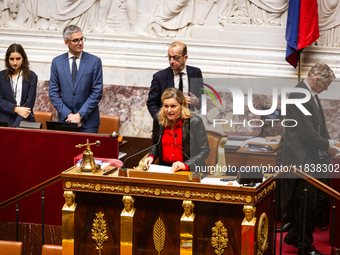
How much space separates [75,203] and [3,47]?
4446 mm

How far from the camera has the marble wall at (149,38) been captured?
21.9 feet

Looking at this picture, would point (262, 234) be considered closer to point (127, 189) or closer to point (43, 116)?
point (127, 189)

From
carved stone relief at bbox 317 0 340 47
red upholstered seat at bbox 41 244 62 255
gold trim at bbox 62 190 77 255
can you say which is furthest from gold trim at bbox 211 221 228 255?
carved stone relief at bbox 317 0 340 47

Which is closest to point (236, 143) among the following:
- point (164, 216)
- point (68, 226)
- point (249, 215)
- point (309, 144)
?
point (249, 215)

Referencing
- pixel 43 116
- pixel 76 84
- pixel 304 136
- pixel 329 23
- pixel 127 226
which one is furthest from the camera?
pixel 43 116

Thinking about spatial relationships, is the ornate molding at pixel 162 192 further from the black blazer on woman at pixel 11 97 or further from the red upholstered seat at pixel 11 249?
the black blazer on woman at pixel 11 97

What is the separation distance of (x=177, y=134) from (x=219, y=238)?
1121mm

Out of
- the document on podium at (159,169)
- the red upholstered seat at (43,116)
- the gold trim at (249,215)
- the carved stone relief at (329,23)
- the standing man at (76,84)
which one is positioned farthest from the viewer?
the red upholstered seat at (43,116)

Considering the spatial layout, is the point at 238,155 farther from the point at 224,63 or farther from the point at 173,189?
the point at 224,63

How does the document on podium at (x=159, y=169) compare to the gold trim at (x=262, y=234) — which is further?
the document on podium at (x=159, y=169)

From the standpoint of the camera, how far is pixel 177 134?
163 inches

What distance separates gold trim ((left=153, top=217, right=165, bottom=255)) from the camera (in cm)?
341

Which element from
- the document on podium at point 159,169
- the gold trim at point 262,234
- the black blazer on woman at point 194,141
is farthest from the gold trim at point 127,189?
the gold trim at point 262,234

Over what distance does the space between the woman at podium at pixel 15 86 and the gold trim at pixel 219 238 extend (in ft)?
9.82
